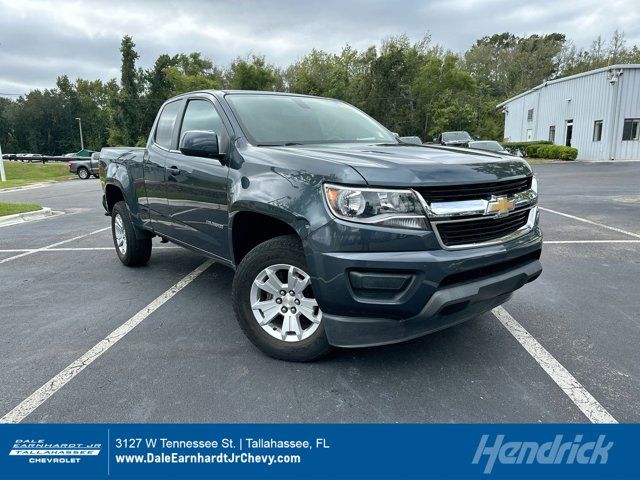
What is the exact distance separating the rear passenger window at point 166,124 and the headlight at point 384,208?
2690 mm

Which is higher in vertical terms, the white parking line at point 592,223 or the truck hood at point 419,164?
the truck hood at point 419,164

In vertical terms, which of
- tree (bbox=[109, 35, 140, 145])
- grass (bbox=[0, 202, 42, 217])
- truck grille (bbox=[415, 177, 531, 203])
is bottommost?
grass (bbox=[0, 202, 42, 217])

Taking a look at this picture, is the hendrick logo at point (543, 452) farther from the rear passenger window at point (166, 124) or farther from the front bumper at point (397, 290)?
the rear passenger window at point (166, 124)

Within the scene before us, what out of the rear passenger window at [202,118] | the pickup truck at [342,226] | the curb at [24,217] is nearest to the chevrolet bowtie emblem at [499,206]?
the pickup truck at [342,226]

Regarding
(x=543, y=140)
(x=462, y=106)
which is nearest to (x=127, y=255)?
(x=543, y=140)

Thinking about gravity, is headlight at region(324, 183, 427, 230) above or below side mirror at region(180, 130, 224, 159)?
below

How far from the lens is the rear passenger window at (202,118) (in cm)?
392

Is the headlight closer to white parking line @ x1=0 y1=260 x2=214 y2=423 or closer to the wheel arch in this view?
the wheel arch

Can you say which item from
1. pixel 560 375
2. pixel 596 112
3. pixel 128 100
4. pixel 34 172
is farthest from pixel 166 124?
pixel 128 100

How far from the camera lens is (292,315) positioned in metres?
3.18

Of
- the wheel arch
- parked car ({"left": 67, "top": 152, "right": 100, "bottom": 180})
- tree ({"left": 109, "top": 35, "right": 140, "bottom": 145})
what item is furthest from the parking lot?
tree ({"left": 109, "top": 35, "right": 140, "bottom": 145})

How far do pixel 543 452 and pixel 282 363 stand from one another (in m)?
1.65

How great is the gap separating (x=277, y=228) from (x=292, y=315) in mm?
685

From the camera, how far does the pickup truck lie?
2.65 m
